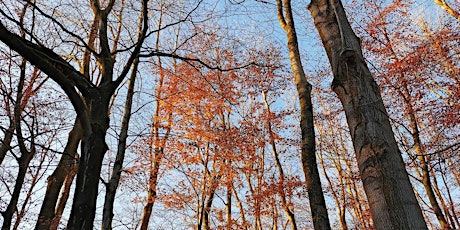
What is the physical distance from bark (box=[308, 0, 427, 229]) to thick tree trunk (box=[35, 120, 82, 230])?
4893 mm

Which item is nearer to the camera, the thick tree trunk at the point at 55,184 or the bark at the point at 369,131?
the bark at the point at 369,131

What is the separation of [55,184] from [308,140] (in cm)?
473

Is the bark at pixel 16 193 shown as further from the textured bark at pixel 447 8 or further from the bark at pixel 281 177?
the textured bark at pixel 447 8

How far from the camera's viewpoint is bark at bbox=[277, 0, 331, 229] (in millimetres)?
4293

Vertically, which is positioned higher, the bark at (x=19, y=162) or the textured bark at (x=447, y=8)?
the textured bark at (x=447, y=8)

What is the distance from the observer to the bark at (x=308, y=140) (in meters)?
4.29

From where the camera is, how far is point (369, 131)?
1.83m

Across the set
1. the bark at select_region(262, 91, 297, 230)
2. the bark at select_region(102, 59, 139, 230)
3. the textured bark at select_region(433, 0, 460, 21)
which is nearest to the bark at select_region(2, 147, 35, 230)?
the bark at select_region(102, 59, 139, 230)

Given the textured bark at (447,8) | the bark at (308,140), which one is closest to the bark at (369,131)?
the bark at (308,140)

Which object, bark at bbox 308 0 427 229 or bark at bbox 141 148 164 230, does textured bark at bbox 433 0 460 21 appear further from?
bark at bbox 141 148 164 230

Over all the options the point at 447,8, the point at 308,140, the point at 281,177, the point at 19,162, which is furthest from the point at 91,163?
the point at 447,8

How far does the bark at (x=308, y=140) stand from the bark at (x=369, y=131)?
2565 mm

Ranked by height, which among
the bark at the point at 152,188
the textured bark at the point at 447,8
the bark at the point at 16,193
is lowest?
the bark at the point at 16,193

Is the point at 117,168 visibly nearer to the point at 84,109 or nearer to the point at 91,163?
the point at 84,109
